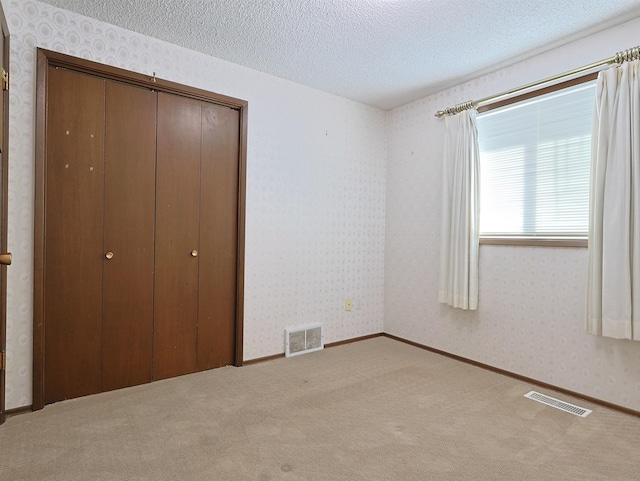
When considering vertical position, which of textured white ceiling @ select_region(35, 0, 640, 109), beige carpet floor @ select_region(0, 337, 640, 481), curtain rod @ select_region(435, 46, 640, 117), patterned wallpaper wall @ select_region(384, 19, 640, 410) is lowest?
beige carpet floor @ select_region(0, 337, 640, 481)

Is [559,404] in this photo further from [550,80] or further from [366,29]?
[366,29]

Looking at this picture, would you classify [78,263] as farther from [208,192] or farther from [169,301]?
[208,192]

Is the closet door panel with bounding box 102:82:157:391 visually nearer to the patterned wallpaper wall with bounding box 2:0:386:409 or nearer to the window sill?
the patterned wallpaper wall with bounding box 2:0:386:409

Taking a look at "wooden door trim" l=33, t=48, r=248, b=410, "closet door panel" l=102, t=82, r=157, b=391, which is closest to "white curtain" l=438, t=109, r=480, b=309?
"closet door panel" l=102, t=82, r=157, b=391

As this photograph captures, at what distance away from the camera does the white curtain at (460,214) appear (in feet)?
9.98

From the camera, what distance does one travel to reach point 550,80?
103 inches

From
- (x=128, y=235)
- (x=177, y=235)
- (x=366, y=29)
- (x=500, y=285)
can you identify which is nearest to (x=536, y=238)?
(x=500, y=285)

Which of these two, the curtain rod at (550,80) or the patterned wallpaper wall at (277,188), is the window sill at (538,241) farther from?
the patterned wallpaper wall at (277,188)

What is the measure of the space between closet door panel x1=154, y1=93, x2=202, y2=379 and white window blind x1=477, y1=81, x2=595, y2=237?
229 centimetres

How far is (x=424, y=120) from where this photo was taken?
358 cm

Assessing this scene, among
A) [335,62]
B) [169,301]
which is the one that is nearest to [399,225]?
[335,62]

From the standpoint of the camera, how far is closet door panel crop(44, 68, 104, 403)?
7.46ft

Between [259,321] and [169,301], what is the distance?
75cm

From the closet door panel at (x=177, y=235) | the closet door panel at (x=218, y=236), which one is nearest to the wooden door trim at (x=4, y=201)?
the closet door panel at (x=177, y=235)
